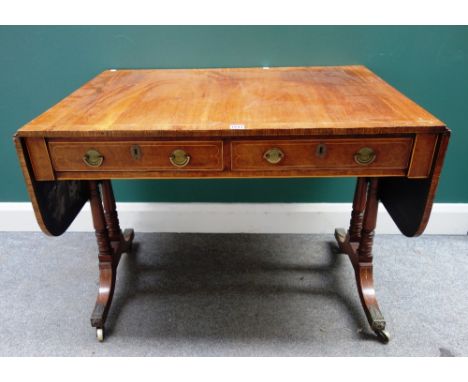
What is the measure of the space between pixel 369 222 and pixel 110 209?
3.60 feet

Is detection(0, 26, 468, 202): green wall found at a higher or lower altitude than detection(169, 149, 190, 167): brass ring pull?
higher

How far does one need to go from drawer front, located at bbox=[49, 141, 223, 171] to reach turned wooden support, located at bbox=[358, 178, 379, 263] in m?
0.64

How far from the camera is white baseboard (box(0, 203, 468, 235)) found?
6.37 ft

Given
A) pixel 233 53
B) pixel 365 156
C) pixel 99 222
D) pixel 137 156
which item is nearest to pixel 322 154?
pixel 365 156

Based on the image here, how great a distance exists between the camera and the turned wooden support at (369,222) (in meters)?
1.42

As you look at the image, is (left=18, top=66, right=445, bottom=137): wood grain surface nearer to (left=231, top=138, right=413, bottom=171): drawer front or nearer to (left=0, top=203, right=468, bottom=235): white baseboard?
(left=231, top=138, right=413, bottom=171): drawer front

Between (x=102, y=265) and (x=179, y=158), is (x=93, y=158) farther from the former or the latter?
(x=102, y=265)

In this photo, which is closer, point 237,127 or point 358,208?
point 237,127

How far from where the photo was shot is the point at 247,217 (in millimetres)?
1974

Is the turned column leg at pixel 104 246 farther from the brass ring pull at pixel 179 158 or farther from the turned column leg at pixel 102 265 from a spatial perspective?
the brass ring pull at pixel 179 158

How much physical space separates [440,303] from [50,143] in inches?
61.6

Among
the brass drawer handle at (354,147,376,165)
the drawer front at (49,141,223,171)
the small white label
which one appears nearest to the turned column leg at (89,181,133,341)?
the drawer front at (49,141,223,171)

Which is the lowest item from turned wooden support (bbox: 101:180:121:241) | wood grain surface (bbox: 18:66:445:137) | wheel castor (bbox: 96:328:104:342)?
wheel castor (bbox: 96:328:104:342)
